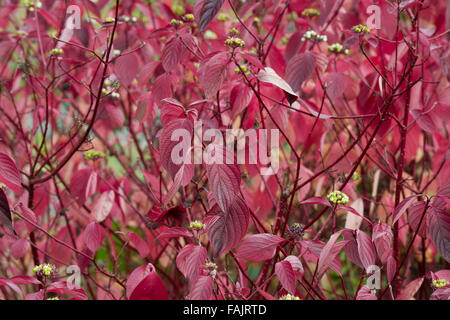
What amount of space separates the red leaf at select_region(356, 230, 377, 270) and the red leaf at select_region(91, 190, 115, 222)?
566mm

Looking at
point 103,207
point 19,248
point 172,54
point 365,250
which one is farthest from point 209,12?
point 19,248

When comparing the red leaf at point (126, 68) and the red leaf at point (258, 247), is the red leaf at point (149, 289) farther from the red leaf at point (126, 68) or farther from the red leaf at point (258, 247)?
the red leaf at point (126, 68)

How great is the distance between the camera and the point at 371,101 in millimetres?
1246

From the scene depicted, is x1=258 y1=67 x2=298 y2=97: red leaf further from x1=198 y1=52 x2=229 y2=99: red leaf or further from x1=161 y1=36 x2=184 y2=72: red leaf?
x1=161 y1=36 x2=184 y2=72: red leaf

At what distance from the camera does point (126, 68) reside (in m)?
1.15

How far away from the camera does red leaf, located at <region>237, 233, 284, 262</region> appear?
2.71 ft

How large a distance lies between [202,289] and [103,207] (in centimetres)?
46

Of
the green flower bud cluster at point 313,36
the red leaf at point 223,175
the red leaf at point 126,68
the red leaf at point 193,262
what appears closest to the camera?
the red leaf at point 223,175

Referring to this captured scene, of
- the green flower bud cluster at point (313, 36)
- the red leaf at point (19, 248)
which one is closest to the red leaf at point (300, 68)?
the green flower bud cluster at point (313, 36)

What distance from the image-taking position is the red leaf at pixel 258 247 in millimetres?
825

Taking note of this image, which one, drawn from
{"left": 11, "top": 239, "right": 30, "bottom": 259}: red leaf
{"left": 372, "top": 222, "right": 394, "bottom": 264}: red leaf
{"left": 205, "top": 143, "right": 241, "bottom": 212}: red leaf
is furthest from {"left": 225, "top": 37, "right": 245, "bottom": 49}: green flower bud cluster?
{"left": 11, "top": 239, "right": 30, "bottom": 259}: red leaf

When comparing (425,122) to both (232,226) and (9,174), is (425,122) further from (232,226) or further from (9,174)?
(9,174)

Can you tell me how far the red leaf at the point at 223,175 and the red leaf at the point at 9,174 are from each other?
0.93ft

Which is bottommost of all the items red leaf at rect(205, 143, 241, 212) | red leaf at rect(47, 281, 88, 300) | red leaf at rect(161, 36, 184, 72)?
red leaf at rect(47, 281, 88, 300)
